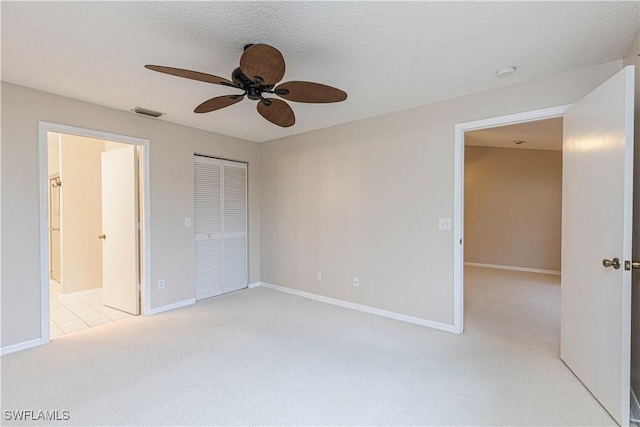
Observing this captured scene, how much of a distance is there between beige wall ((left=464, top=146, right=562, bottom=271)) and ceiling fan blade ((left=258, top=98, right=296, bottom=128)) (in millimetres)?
5760

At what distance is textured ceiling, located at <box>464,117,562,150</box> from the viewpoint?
411 centimetres

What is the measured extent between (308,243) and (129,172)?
95.9 inches

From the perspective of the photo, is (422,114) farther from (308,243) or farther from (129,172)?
(129,172)

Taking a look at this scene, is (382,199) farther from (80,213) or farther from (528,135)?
(80,213)

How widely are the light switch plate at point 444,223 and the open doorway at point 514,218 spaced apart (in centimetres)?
142

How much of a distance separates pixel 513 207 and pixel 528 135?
2164 millimetres

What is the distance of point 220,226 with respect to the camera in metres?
4.57

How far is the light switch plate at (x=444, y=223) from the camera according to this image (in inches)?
124

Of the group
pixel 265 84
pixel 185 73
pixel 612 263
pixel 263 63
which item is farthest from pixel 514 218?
pixel 185 73

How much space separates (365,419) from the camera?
1826mm

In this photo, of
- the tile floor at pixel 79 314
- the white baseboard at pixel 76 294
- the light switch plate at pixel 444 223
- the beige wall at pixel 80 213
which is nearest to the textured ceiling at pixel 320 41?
the light switch plate at pixel 444 223

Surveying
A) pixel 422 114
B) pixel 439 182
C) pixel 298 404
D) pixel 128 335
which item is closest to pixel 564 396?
pixel 298 404

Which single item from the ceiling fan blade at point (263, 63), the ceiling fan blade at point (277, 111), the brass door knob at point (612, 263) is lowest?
the brass door knob at point (612, 263)

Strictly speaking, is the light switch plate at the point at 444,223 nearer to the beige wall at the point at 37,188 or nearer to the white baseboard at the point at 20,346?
the beige wall at the point at 37,188
